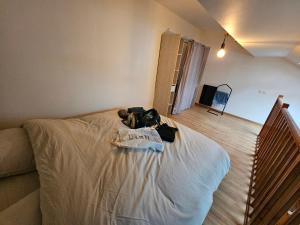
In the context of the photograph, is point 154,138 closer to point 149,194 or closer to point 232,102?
point 149,194

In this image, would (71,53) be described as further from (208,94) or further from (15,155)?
(208,94)

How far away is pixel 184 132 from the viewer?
1755 mm

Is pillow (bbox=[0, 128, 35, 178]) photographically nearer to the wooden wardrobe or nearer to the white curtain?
the wooden wardrobe


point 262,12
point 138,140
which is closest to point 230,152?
point 138,140

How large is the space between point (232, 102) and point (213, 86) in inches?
28.4

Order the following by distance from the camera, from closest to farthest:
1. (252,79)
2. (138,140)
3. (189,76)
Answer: (138,140) → (189,76) → (252,79)

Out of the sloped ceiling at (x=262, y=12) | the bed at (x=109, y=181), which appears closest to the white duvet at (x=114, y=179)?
the bed at (x=109, y=181)

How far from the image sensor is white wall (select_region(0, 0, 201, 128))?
4.40 ft

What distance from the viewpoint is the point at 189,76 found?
370 centimetres

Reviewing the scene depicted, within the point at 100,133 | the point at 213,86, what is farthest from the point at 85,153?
the point at 213,86

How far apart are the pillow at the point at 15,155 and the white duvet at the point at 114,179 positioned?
0.08 metres

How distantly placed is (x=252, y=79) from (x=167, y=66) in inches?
102

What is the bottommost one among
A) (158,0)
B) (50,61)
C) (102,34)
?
(50,61)

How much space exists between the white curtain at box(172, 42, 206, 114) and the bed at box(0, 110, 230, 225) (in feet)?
7.58
